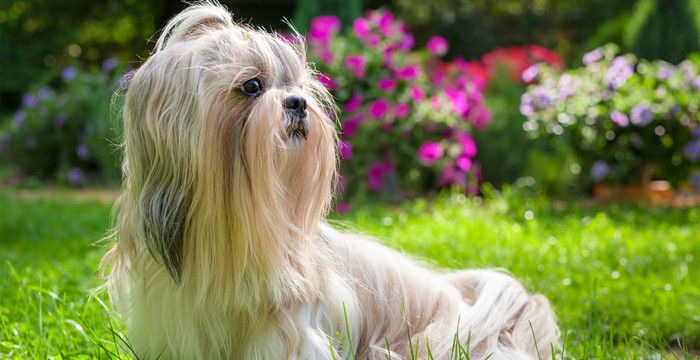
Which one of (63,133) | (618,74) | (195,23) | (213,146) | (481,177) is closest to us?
(213,146)

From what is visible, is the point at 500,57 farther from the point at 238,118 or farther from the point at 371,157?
the point at 238,118

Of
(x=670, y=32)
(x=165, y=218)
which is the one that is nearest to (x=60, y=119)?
(x=670, y=32)

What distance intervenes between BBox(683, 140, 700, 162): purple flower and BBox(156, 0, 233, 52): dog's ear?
532cm

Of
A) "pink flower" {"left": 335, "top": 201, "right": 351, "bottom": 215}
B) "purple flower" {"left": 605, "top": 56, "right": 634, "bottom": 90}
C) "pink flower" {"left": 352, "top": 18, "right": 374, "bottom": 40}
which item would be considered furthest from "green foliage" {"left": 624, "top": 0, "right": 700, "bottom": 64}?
"pink flower" {"left": 335, "top": 201, "right": 351, "bottom": 215}

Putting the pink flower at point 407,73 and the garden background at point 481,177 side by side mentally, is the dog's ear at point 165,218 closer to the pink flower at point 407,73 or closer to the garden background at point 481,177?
the garden background at point 481,177

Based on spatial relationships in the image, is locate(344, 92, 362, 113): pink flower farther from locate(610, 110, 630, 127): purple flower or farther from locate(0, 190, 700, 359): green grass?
locate(610, 110, 630, 127): purple flower

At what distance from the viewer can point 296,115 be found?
2.44 metres

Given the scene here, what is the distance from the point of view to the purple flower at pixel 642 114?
6.86 m

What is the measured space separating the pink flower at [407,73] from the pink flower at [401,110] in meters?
0.27

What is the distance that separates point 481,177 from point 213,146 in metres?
7.01

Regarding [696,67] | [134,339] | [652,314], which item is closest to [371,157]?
[696,67]

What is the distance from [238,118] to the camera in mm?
2381

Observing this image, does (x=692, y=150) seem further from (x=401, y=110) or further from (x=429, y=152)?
(x=401, y=110)

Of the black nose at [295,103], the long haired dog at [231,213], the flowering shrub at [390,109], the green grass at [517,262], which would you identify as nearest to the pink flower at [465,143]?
Answer: the flowering shrub at [390,109]
